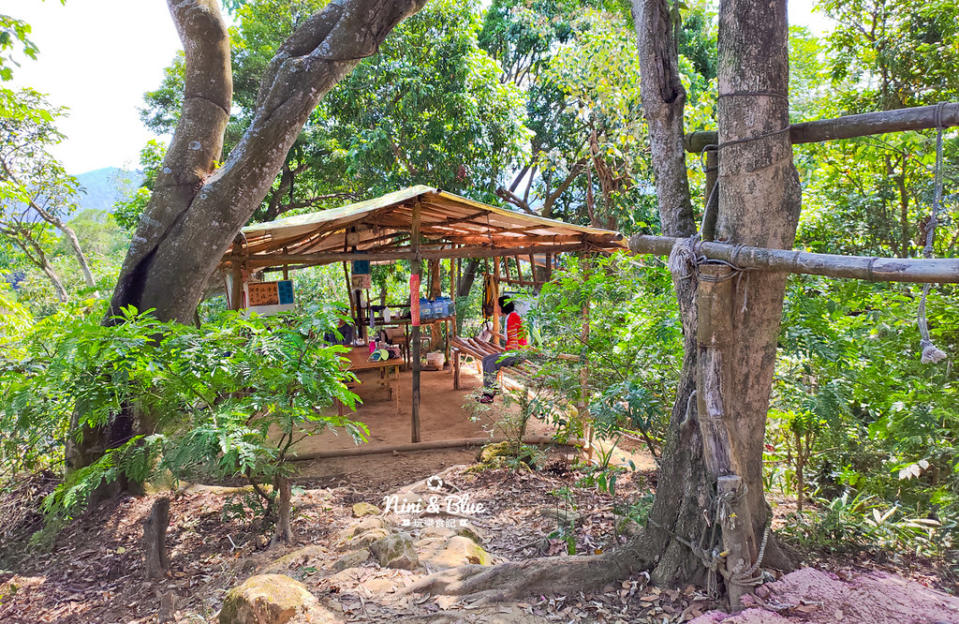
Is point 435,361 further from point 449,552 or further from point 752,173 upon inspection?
point 752,173

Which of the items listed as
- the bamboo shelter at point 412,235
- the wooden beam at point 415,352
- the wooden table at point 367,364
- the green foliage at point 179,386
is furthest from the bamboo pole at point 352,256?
the green foliage at point 179,386

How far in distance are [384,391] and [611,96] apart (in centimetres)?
513

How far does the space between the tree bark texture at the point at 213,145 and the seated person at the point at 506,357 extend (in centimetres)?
258

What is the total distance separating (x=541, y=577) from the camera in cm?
273

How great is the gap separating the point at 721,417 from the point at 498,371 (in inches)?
159

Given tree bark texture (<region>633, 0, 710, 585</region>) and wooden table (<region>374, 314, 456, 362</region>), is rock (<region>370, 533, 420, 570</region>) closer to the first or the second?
tree bark texture (<region>633, 0, 710, 585</region>)

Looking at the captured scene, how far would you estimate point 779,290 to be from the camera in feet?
7.94

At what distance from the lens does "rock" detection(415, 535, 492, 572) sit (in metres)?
3.13

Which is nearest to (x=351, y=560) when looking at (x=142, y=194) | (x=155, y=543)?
(x=155, y=543)

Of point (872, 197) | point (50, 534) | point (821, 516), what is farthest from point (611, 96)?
point (50, 534)

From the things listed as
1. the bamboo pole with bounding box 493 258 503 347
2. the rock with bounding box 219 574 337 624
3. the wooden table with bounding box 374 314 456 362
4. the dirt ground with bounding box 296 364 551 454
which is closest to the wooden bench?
the dirt ground with bounding box 296 364 551 454

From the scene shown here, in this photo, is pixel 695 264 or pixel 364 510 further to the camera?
pixel 364 510

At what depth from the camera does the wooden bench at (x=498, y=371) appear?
5172 mm

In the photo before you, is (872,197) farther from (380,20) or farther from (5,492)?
(5,492)
